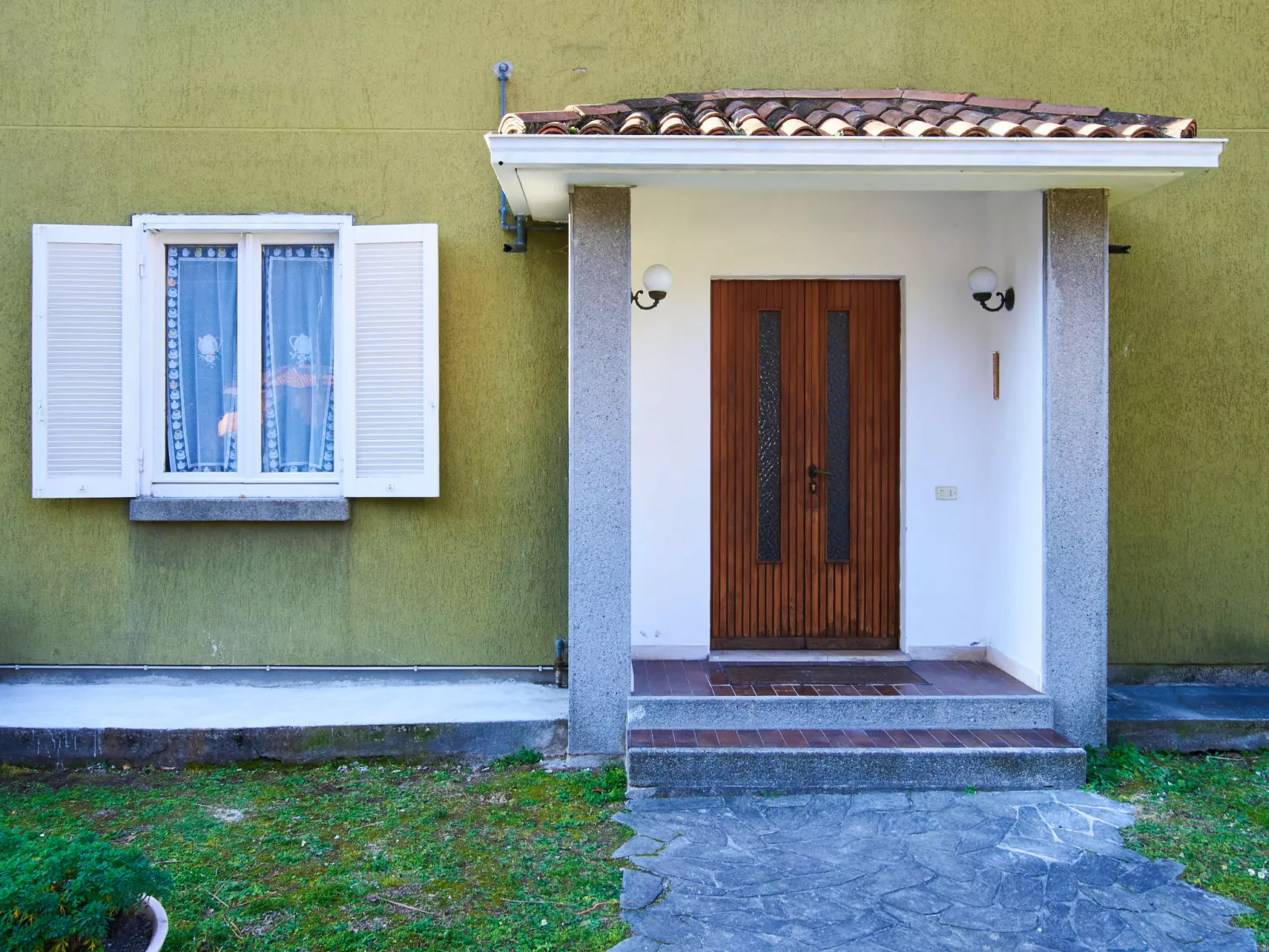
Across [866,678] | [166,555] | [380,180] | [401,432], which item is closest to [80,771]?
[166,555]

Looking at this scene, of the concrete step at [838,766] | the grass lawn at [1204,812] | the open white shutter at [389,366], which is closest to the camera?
the grass lawn at [1204,812]

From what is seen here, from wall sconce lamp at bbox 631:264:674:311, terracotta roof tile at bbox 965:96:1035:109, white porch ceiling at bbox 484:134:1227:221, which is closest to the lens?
white porch ceiling at bbox 484:134:1227:221

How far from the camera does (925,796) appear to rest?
211 inches

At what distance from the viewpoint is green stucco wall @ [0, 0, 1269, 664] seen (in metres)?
6.80

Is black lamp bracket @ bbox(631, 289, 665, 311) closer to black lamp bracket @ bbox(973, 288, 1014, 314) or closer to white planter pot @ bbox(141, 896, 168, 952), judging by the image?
black lamp bracket @ bbox(973, 288, 1014, 314)

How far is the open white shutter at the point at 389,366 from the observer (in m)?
6.67

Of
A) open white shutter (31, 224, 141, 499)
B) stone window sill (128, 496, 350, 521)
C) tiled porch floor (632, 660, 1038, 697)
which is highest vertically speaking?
open white shutter (31, 224, 141, 499)

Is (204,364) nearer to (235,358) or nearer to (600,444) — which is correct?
(235,358)

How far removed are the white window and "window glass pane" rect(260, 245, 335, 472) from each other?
0.01 metres

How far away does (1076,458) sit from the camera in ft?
18.9

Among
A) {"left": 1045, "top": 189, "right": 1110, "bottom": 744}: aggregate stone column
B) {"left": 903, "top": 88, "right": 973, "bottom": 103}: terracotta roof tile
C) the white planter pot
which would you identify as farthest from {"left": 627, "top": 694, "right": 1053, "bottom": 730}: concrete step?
{"left": 903, "top": 88, "right": 973, "bottom": 103}: terracotta roof tile

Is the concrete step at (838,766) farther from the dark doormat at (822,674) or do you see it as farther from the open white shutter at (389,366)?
the open white shutter at (389,366)

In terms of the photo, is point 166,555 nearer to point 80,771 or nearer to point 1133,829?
point 80,771

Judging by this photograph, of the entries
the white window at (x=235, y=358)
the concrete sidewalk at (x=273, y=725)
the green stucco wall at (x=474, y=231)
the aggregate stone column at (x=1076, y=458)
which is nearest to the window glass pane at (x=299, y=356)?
the white window at (x=235, y=358)
